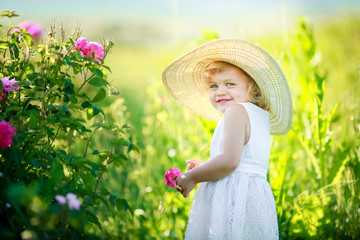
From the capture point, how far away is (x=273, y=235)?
5.95 ft

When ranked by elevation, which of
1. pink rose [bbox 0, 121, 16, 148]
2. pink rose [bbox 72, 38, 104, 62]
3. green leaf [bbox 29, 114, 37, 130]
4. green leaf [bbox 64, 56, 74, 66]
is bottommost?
pink rose [bbox 0, 121, 16, 148]

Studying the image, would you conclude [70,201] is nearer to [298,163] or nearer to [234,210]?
[234,210]

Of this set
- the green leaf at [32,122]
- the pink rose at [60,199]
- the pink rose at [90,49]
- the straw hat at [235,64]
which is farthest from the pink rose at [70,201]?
the straw hat at [235,64]

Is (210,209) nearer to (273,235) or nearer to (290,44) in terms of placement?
(273,235)

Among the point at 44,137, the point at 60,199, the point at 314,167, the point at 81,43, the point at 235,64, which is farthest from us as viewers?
the point at 314,167

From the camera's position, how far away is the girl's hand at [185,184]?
1.75 m

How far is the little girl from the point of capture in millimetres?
1693

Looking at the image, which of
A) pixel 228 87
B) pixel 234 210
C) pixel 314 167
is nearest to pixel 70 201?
pixel 234 210

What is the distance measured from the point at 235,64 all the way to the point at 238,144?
478mm

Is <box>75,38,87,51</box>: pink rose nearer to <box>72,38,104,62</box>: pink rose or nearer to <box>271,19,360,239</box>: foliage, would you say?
<box>72,38,104,62</box>: pink rose

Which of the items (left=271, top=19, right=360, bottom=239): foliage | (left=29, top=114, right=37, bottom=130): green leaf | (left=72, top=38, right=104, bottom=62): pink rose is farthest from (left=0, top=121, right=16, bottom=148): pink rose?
(left=271, top=19, right=360, bottom=239): foliage

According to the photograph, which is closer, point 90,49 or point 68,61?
point 68,61

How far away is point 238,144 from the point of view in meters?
1.69

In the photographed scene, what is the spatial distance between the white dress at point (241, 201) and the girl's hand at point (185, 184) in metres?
0.09
